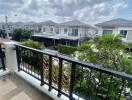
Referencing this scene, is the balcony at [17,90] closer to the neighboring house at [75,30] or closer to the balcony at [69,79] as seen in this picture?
the balcony at [69,79]

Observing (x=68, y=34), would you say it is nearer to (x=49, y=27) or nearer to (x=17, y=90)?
(x=49, y=27)

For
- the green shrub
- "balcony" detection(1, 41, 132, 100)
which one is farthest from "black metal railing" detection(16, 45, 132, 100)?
the green shrub

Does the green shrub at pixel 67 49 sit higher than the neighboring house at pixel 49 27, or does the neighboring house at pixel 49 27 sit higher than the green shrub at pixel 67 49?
the neighboring house at pixel 49 27

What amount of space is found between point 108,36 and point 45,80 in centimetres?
216

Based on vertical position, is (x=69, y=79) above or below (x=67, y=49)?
above

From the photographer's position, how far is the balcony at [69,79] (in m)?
1.95

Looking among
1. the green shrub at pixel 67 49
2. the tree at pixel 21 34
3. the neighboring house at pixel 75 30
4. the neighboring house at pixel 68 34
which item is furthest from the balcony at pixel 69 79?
the tree at pixel 21 34

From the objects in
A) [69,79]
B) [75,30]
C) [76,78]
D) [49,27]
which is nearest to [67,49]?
[75,30]

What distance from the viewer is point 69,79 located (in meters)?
2.65

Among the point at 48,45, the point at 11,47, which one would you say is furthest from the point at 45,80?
the point at 48,45

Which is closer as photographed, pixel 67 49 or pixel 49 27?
pixel 67 49

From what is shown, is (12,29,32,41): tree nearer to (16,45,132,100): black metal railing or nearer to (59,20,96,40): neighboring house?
(59,20,96,40): neighboring house

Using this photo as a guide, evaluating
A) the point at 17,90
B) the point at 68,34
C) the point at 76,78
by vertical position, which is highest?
the point at 68,34

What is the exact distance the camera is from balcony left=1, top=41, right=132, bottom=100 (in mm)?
1955
